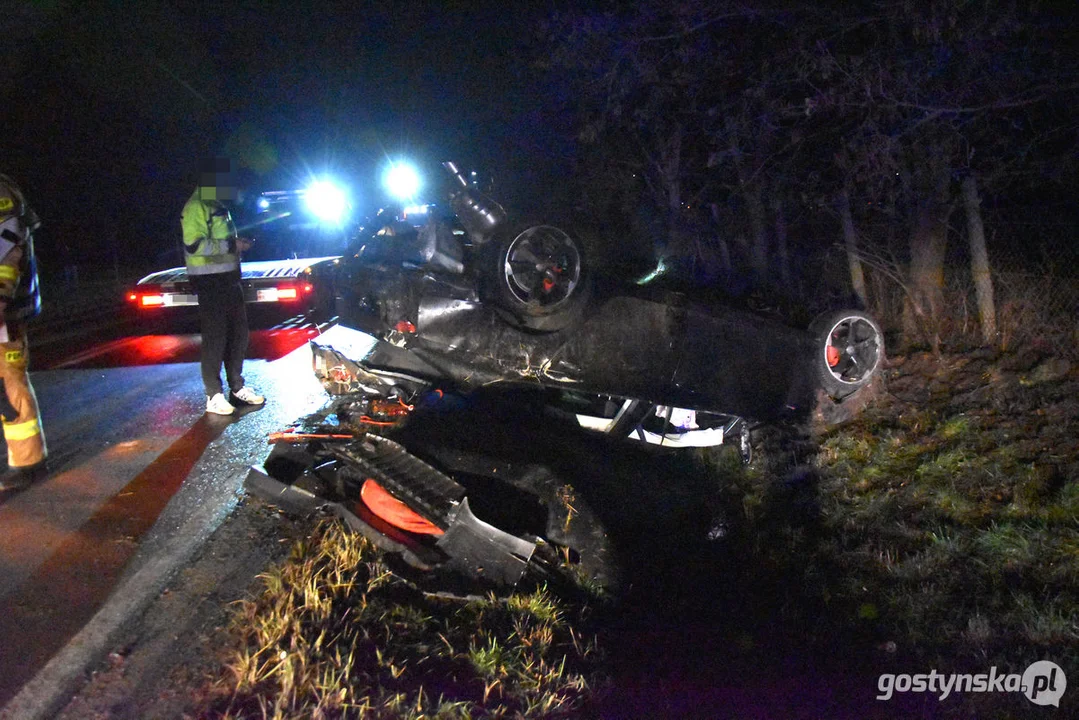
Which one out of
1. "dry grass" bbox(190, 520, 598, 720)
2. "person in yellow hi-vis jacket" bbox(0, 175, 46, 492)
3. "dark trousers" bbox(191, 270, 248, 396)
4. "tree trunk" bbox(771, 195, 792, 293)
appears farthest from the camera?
"tree trunk" bbox(771, 195, 792, 293)

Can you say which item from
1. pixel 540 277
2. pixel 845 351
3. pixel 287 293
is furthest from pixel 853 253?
pixel 287 293

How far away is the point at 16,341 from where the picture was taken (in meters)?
4.42

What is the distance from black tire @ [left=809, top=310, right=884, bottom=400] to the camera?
16.2ft

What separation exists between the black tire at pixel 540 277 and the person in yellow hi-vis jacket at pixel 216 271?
2249mm

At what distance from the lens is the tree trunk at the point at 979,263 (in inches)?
235

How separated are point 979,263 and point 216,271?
5.70 metres

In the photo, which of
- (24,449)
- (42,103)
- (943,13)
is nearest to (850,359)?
(943,13)

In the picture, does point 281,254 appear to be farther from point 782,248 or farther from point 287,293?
point 782,248

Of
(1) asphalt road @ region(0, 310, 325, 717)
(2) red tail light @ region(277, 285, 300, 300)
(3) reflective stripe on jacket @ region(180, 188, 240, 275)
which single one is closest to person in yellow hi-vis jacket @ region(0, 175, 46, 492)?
(1) asphalt road @ region(0, 310, 325, 717)

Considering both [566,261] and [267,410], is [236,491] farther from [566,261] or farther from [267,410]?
[566,261]

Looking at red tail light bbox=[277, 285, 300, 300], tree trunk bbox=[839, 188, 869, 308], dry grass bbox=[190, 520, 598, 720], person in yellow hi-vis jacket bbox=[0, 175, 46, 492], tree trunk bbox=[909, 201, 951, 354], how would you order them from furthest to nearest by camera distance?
red tail light bbox=[277, 285, 300, 300], tree trunk bbox=[839, 188, 869, 308], tree trunk bbox=[909, 201, 951, 354], person in yellow hi-vis jacket bbox=[0, 175, 46, 492], dry grass bbox=[190, 520, 598, 720]

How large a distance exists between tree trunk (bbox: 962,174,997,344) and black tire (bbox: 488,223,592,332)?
10.7 feet

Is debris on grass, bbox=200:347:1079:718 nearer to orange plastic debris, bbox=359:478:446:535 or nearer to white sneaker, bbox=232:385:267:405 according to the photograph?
orange plastic debris, bbox=359:478:446:535

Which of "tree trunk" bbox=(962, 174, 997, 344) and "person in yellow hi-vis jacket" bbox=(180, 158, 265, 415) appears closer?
"person in yellow hi-vis jacket" bbox=(180, 158, 265, 415)
